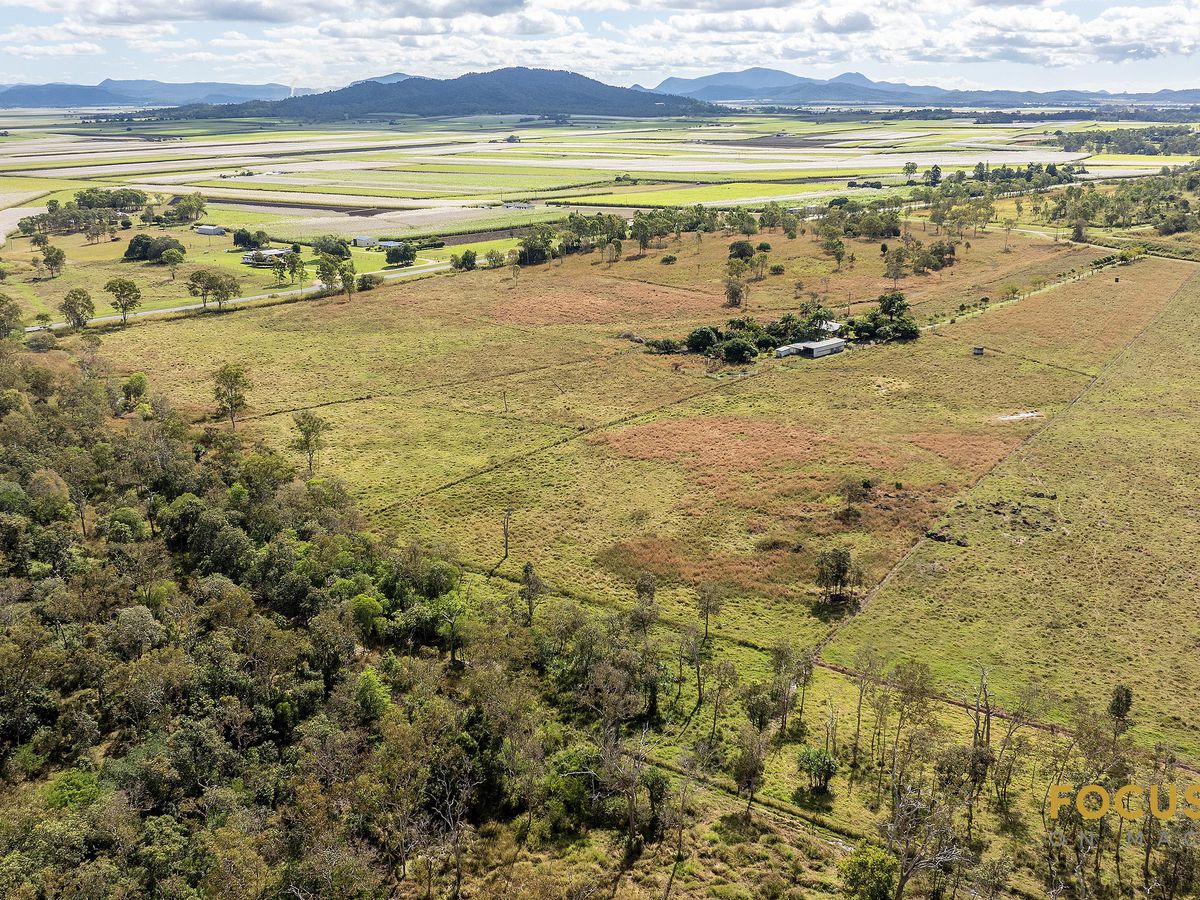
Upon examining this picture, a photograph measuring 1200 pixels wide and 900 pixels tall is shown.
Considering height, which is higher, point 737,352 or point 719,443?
point 737,352

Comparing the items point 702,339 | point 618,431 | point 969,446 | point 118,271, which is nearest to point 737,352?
point 702,339

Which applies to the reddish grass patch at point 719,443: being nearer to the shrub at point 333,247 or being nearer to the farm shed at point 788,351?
the farm shed at point 788,351

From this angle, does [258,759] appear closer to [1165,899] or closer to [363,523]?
[363,523]

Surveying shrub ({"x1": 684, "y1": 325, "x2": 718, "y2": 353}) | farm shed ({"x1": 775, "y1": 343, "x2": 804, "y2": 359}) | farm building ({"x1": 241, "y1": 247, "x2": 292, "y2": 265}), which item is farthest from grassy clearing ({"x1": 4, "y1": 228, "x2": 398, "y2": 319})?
farm shed ({"x1": 775, "y1": 343, "x2": 804, "y2": 359})

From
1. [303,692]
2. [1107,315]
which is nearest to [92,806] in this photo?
[303,692]

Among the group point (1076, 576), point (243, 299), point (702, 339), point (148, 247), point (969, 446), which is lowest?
point (1076, 576)

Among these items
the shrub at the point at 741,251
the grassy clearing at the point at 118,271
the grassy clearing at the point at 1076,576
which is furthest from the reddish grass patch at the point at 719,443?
the grassy clearing at the point at 118,271

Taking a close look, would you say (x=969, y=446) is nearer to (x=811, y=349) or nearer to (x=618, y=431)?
(x=811, y=349)
